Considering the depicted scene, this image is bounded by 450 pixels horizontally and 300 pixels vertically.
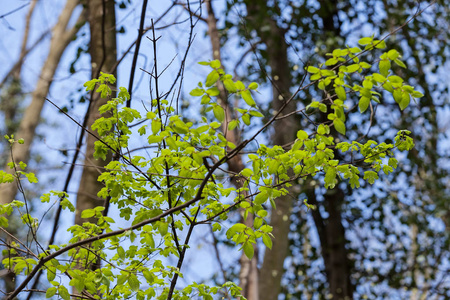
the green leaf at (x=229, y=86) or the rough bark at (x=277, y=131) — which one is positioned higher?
the rough bark at (x=277, y=131)

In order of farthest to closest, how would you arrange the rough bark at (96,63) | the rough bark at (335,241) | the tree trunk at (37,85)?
the tree trunk at (37,85), the rough bark at (335,241), the rough bark at (96,63)

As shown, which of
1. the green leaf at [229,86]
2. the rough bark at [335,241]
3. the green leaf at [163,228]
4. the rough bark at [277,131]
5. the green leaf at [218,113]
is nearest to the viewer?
the green leaf at [229,86]

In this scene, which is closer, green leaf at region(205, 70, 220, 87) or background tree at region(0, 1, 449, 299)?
green leaf at region(205, 70, 220, 87)

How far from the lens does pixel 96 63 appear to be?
153 inches

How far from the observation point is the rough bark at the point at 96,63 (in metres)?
3.44

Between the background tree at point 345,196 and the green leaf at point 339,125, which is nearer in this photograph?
the green leaf at point 339,125

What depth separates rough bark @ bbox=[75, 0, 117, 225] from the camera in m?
3.44

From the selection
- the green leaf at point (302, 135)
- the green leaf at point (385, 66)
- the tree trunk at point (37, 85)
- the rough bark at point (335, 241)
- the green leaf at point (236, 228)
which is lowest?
the green leaf at point (236, 228)

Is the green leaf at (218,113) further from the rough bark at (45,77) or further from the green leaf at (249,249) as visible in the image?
the rough bark at (45,77)

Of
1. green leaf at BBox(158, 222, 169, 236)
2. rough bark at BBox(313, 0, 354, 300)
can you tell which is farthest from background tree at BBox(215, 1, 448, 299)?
green leaf at BBox(158, 222, 169, 236)

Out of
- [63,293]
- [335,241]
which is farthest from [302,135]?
[335,241]

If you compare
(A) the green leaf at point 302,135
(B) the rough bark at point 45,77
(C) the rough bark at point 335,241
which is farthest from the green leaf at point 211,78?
(B) the rough bark at point 45,77

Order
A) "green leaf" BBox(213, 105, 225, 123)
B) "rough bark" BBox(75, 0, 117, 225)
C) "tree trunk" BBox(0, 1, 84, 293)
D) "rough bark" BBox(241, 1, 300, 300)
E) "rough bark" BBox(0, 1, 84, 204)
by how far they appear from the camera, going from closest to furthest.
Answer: "green leaf" BBox(213, 105, 225, 123)
"rough bark" BBox(75, 0, 117, 225)
"rough bark" BBox(241, 1, 300, 300)
"tree trunk" BBox(0, 1, 84, 293)
"rough bark" BBox(0, 1, 84, 204)

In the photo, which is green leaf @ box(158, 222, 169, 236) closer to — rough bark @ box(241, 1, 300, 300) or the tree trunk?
rough bark @ box(241, 1, 300, 300)
